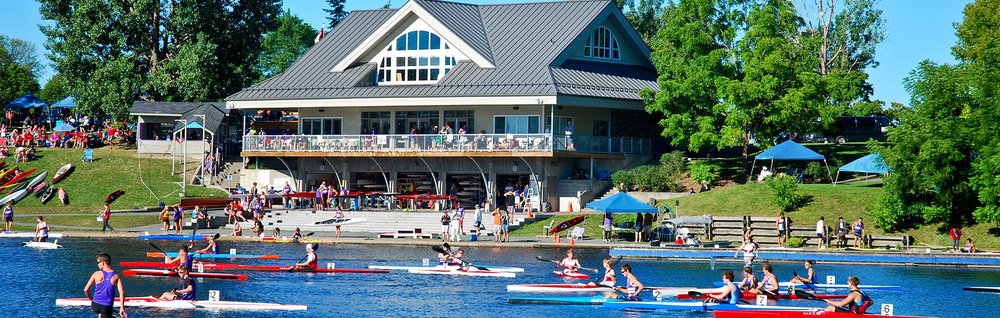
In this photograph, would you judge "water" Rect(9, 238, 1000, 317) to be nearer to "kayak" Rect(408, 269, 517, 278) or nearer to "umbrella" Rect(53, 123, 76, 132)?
"kayak" Rect(408, 269, 517, 278)

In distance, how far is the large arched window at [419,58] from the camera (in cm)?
7075

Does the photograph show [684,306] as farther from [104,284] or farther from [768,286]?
[104,284]

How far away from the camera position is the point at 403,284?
4250 cm

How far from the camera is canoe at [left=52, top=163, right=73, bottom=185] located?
73750mm

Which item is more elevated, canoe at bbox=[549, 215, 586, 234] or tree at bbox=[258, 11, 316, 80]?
tree at bbox=[258, 11, 316, 80]

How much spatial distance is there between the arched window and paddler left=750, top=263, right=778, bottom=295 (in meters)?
35.3

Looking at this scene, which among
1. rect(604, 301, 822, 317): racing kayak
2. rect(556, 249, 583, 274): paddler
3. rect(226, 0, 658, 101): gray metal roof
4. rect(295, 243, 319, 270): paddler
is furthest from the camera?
rect(226, 0, 658, 101): gray metal roof

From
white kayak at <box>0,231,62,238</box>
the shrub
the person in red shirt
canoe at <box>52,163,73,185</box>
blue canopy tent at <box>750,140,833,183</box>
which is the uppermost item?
blue canopy tent at <box>750,140,833,183</box>

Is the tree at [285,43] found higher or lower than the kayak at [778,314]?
higher

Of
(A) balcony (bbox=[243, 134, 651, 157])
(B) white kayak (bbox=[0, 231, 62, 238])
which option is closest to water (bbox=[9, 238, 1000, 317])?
(B) white kayak (bbox=[0, 231, 62, 238])

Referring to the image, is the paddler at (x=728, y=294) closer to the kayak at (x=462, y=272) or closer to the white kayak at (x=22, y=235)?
the kayak at (x=462, y=272)

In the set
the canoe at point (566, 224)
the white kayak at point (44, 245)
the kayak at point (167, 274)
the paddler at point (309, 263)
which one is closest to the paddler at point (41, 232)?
the white kayak at point (44, 245)

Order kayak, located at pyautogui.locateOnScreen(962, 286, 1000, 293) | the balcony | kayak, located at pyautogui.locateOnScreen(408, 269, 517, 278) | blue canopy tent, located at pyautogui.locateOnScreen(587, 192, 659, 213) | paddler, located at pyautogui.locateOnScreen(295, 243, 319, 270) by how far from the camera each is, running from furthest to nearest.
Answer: the balcony, blue canopy tent, located at pyautogui.locateOnScreen(587, 192, 659, 213), paddler, located at pyautogui.locateOnScreen(295, 243, 319, 270), kayak, located at pyautogui.locateOnScreen(408, 269, 517, 278), kayak, located at pyautogui.locateOnScreen(962, 286, 1000, 293)

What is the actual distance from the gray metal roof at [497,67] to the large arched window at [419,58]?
877 mm
